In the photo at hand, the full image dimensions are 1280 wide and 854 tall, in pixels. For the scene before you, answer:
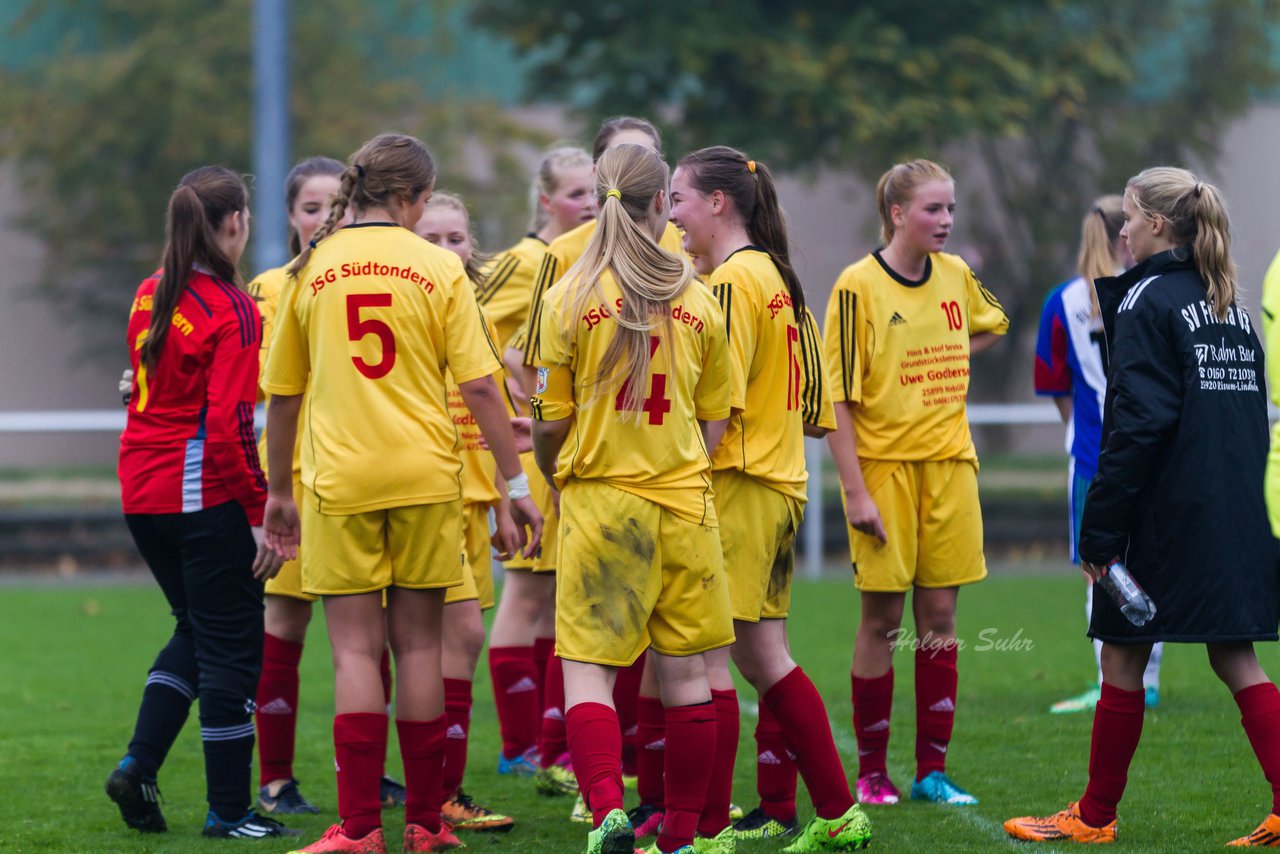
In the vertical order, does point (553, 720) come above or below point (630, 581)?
below

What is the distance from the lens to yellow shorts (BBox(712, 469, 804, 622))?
4.91 metres

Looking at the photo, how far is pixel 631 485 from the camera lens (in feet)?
14.7

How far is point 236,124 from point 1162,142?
12.0 metres

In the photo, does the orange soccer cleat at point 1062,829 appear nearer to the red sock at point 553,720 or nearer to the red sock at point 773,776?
the red sock at point 773,776

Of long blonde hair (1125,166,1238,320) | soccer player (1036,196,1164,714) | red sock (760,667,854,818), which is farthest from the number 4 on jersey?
soccer player (1036,196,1164,714)

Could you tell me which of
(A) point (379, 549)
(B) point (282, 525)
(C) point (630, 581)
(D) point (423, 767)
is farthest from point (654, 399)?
(D) point (423, 767)

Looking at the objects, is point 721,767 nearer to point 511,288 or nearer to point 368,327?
point 368,327

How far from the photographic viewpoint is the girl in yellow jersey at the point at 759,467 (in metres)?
4.84

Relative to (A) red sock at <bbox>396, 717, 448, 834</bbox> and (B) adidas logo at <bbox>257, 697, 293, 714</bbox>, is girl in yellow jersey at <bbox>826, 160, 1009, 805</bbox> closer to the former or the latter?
(A) red sock at <bbox>396, 717, 448, 834</bbox>

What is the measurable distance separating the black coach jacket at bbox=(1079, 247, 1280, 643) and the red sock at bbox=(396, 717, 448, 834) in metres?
2.03

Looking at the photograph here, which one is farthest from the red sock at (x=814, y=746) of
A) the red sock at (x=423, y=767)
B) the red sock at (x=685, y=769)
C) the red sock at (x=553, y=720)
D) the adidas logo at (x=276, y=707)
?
the adidas logo at (x=276, y=707)

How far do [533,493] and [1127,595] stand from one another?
8.11 feet

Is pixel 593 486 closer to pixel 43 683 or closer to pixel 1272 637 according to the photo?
pixel 1272 637

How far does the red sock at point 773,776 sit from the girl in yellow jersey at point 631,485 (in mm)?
688
